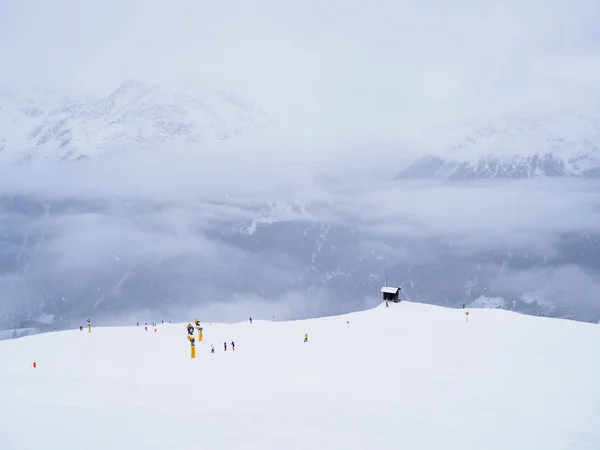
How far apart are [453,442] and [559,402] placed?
13534 millimetres

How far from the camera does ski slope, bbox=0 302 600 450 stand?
18516 millimetres

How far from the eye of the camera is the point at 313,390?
3038cm

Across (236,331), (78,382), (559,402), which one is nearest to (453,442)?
(559,402)

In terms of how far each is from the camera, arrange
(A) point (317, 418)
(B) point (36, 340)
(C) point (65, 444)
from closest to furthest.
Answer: (C) point (65, 444) → (A) point (317, 418) → (B) point (36, 340)

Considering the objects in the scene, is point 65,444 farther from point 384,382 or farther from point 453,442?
point 384,382

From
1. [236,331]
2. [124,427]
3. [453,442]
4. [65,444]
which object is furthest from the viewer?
[236,331]

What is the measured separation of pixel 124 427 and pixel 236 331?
52312 mm

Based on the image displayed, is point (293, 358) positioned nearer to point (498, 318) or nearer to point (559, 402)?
point (559, 402)

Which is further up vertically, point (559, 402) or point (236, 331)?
point (236, 331)

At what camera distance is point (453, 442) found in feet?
65.2

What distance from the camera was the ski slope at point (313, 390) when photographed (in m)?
18.5

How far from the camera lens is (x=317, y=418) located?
861 inches

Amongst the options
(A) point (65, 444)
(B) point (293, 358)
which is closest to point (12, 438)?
(A) point (65, 444)

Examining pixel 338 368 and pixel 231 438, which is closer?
pixel 231 438
